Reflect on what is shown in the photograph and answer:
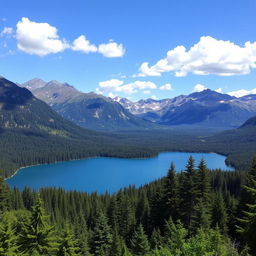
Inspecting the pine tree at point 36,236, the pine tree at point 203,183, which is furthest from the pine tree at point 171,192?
the pine tree at point 36,236

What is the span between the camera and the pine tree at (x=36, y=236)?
94.0ft

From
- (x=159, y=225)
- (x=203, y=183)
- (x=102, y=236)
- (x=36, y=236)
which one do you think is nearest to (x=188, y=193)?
(x=203, y=183)

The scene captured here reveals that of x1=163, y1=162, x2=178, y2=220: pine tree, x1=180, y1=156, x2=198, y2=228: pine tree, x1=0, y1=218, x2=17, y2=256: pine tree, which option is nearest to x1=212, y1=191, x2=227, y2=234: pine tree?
x1=180, y1=156, x2=198, y2=228: pine tree

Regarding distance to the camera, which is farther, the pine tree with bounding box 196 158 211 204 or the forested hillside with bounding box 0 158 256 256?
the pine tree with bounding box 196 158 211 204

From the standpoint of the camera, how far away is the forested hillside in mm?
22984

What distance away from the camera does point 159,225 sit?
181 feet

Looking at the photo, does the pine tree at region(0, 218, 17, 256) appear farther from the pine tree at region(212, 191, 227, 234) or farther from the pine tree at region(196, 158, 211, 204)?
the pine tree at region(212, 191, 227, 234)

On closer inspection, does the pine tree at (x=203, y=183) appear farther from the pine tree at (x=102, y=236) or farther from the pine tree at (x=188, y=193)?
the pine tree at (x=102, y=236)

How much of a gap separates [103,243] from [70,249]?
27327 mm

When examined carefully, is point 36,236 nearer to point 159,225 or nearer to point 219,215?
point 159,225

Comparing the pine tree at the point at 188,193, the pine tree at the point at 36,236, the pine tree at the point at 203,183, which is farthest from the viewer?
the pine tree at the point at 203,183

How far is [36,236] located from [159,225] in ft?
102

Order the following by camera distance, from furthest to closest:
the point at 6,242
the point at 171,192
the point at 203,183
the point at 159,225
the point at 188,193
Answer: the point at 159,225 → the point at 171,192 → the point at 203,183 → the point at 188,193 → the point at 6,242

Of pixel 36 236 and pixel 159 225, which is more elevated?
pixel 36 236
